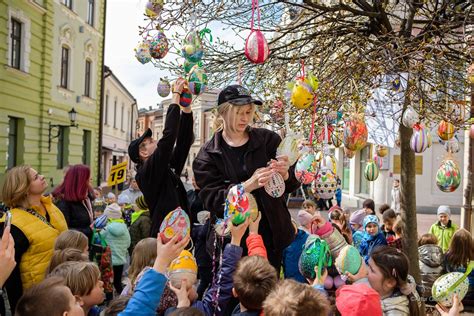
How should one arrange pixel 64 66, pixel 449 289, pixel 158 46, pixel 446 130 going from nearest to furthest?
pixel 449 289, pixel 158 46, pixel 446 130, pixel 64 66

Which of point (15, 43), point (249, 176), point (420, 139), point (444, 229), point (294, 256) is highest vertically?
point (15, 43)

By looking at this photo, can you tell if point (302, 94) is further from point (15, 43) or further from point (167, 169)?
point (15, 43)

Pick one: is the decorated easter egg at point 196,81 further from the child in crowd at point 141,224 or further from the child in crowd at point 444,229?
the child in crowd at point 444,229

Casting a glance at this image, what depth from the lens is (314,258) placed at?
265 cm

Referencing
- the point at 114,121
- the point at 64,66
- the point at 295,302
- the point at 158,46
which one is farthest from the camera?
the point at 114,121

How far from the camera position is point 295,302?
1927 mm

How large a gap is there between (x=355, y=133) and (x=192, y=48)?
6.19 feet

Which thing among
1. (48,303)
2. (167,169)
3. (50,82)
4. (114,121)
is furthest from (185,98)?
(114,121)

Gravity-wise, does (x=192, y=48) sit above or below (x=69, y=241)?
above

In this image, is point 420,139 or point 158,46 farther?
point 420,139

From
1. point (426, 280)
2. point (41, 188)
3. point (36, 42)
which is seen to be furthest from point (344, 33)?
point (36, 42)

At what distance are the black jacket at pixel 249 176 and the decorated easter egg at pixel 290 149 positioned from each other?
0.05 m

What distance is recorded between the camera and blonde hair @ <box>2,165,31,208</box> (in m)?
3.35

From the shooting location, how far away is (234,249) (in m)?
2.50
